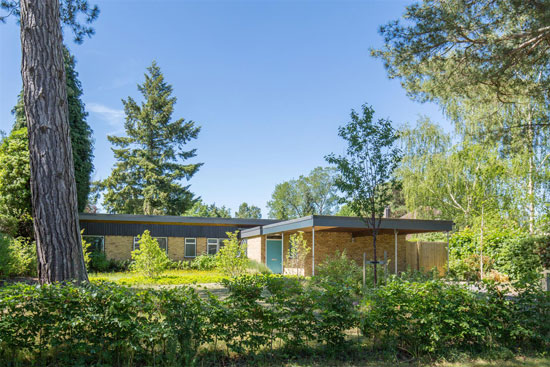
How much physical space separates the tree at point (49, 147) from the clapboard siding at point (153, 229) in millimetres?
17963

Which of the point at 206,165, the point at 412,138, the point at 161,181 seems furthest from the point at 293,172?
the point at 412,138

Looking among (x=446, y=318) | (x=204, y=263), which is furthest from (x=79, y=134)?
(x=446, y=318)

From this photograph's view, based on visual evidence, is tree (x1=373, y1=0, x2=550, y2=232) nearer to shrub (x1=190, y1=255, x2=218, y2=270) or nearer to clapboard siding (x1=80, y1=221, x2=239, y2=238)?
shrub (x1=190, y1=255, x2=218, y2=270)

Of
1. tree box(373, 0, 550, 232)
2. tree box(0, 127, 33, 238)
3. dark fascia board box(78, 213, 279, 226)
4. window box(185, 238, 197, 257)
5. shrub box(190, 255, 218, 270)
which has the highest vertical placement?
tree box(373, 0, 550, 232)

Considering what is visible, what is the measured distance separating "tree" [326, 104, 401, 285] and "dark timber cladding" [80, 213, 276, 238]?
47.4ft

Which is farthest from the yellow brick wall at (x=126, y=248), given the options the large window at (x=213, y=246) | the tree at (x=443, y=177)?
the tree at (x=443, y=177)

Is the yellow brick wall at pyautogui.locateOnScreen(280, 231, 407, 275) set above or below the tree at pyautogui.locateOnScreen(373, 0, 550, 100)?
below

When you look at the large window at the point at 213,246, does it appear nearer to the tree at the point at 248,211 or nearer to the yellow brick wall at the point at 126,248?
the yellow brick wall at the point at 126,248

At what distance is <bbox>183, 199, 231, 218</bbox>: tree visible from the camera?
52659 millimetres

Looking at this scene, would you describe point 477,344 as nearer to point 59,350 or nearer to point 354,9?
point 59,350

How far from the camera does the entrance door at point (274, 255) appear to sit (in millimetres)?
21547

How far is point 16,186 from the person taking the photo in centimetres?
1886

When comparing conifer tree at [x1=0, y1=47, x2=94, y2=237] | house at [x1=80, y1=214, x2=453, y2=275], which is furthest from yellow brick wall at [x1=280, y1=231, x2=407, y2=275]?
conifer tree at [x1=0, y1=47, x2=94, y2=237]

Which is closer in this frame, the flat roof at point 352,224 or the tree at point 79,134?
the flat roof at point 352,224
